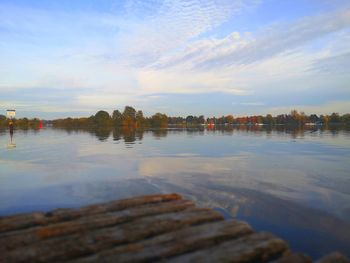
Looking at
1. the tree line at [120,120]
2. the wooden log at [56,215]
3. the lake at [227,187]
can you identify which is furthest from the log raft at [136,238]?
the tree line at [120,120]

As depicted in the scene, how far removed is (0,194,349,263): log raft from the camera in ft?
9.97

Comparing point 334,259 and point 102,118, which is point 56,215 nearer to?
point 334,259

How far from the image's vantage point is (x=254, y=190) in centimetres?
1034

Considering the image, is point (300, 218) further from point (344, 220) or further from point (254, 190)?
point (254, 190)

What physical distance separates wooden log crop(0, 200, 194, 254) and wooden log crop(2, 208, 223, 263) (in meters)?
0.12

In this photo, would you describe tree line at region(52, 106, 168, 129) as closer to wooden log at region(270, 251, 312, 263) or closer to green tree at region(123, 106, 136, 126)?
green tree at region(123, 106, 136, 126)

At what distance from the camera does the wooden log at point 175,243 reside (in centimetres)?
300

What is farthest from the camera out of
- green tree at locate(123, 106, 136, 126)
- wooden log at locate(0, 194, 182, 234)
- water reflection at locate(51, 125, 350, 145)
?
green tree at locate(123, 106, 136, 126)

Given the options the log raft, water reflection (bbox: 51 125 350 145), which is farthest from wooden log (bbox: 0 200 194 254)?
water reflection (bbox: 51 125 350 145)

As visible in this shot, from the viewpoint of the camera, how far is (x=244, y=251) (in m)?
3.10

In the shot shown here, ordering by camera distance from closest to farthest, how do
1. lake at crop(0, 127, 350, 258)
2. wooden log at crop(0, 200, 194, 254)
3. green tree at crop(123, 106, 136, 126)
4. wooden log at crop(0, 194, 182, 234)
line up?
wooden log at crop(0, 200, 194, 254) → wooden log at crop(0, 194, 182, 234) → lake at crop(0, 127, 350, 258) → green tree at crop(123, 106, 136, 126)

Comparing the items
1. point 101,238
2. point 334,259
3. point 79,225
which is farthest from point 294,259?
point 79,225

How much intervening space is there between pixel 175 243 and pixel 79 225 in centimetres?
120

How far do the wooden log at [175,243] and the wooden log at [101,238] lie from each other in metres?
0.18
